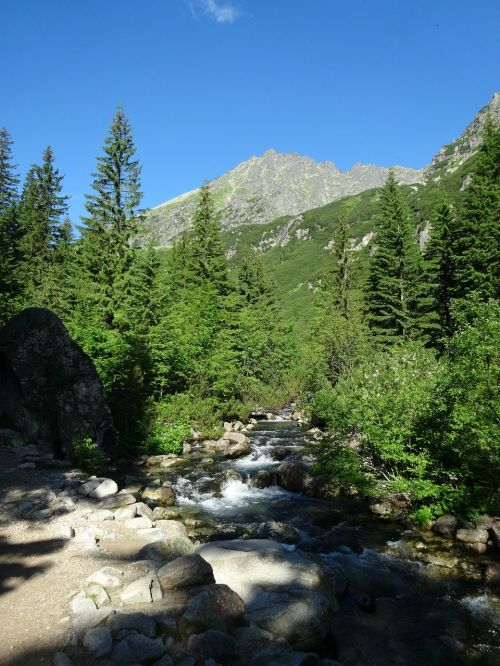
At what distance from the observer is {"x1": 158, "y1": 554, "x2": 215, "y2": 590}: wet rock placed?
17.7ft

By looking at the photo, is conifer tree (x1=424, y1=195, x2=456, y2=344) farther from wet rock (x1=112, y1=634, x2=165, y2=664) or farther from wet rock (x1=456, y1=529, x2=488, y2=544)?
wet rock (x1=112, y1=634, x2=165, y2=664)

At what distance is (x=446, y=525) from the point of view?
Answer: 973cm

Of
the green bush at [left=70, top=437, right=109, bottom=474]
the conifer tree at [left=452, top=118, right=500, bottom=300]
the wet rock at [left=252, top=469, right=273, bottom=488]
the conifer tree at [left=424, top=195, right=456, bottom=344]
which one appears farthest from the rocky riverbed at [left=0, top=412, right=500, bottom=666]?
the conifer tree at [left=424, top=195, right=456, bottom=344]

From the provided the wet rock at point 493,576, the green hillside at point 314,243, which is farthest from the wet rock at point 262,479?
the green hillside at point 314,243

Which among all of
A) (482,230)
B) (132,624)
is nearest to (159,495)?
(132,624)

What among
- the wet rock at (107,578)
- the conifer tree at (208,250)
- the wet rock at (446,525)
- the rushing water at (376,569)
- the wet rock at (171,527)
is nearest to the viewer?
the wet rock at (107,578)

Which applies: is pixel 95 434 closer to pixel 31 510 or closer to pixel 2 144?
pixel 31 510

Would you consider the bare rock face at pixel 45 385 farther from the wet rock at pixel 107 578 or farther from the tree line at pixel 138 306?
the wet rock at pixel 107 578

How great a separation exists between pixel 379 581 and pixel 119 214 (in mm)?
25411

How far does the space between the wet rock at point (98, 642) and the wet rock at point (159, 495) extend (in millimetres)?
8224

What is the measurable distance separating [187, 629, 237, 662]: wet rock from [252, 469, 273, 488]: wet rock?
989cm

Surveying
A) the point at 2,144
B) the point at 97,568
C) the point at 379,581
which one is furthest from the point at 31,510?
the point at 2,144

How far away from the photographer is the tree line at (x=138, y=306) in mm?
19531

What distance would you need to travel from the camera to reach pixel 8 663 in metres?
3.81
